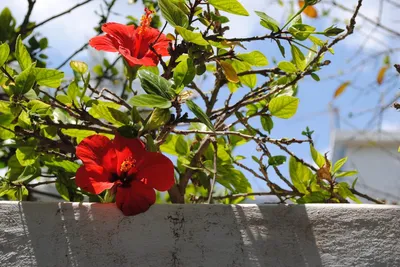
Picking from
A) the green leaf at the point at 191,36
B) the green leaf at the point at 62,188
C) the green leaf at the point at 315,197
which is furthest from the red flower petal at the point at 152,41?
the green leaf at the point at 315,197

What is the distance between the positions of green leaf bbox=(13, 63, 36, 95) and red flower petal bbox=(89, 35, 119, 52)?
0.12 m

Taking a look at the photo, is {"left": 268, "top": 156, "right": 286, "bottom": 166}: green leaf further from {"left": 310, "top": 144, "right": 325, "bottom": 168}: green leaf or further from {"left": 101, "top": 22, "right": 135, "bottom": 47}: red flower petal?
{"left": 101, "top": 22, "right": 135, "bottom": 47}: red flower petal

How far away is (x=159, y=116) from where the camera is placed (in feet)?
3.30

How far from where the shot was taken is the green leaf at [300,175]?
126 centimetres

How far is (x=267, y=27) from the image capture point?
1.09 meters

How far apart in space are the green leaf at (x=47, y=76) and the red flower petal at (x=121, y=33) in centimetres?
13

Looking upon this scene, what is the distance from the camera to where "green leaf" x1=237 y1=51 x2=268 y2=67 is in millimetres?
1149

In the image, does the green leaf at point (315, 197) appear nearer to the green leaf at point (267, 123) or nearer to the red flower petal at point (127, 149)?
the green leaf at point (267, 123)

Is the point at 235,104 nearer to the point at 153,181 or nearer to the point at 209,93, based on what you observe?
the point at 209,93

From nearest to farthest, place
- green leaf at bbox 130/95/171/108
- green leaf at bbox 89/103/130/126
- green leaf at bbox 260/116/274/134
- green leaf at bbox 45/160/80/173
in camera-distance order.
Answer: green leaf at bbox 130/95/171/108, green leaf at bbox 89/103/130/126, green leaf at bbox 45/160/80/173, green leaf at bbox 260/116/274/134

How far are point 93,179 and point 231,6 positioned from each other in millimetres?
375

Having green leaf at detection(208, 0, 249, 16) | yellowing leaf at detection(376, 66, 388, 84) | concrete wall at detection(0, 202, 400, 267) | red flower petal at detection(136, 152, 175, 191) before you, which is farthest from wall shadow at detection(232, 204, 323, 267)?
yellowing leaf at detection(376, 66, 388, 84)

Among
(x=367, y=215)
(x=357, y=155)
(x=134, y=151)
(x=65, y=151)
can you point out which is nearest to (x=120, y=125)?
(x=134, y=151)

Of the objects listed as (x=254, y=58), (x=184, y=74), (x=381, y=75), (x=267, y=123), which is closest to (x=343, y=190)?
(x=267, y=123)
